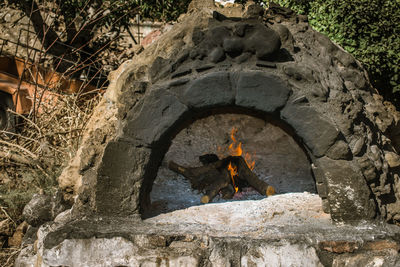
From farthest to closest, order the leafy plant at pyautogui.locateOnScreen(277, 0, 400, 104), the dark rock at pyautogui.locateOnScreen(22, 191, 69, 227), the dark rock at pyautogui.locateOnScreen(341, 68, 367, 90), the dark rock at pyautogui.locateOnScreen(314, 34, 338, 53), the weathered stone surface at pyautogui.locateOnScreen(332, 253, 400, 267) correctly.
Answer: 1. the leafy plant at pyautogui.locateOnScreen(277, 0, 400, 104)
2. the dark rock at pyautogui.locateOnScreen(22, 191, 69, 227)
3. the dark rock at pyautogui.locateOnScreen(314, 34, 338, 53)
4. the dark rock at pyautogui.locateOnScreen(341, 68, 367, 90)
5. the weathered stone surface at pyautogui.locateOnScreen(332, 253, 400, 267)

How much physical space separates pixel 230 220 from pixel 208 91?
92 centimetres

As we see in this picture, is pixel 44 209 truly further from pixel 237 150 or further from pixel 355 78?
pixel 355 78

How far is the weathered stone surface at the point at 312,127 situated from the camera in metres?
2.29

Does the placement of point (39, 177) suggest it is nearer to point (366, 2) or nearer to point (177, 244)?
point (177, 244)

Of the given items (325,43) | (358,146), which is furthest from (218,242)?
(325,43)

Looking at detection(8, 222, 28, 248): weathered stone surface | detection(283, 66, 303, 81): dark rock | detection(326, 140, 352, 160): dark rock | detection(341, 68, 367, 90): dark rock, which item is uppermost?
detection(341, 68, 367, 90): dark rock

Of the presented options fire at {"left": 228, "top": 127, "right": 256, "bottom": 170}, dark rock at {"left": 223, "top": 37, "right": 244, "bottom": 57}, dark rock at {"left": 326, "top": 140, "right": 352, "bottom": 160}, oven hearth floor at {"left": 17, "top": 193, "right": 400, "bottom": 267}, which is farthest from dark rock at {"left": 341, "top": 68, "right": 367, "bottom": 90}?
fire at {"left": 228, "top": 127, "right": 256, "bottom": 170}

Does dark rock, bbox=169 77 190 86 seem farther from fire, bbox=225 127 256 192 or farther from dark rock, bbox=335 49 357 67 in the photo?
fire, bbox=225 127 256 192

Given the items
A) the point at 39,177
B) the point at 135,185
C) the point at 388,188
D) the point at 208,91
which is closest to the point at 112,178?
the point at 135,185

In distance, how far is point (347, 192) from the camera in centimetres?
229

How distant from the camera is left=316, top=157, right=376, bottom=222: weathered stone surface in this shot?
229 cm

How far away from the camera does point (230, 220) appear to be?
8.41 feet

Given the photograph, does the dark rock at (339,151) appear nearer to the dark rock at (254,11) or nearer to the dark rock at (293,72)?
the dark rock at (293,72)

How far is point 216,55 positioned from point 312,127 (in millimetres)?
771
